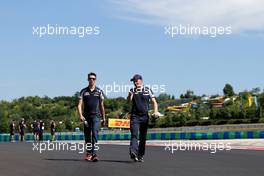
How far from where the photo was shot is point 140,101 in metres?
10.7

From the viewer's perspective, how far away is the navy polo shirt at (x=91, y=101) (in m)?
11.0

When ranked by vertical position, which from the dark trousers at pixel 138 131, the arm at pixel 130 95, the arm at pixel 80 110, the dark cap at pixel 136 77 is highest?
the dark cap at pixel 136 77

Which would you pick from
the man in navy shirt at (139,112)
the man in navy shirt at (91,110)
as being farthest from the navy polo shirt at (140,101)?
the man in navy shirt at (91,110)

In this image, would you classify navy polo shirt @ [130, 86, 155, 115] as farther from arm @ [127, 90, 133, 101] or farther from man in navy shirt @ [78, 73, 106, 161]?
man in navy shirt @ [78, 73, 106, 161]

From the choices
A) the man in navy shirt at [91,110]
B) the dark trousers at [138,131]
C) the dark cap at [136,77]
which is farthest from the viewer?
the man in navy shirt at [91,110]

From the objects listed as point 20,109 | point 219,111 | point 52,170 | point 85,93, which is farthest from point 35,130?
point 20,109

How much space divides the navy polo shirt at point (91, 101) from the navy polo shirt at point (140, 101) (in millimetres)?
749

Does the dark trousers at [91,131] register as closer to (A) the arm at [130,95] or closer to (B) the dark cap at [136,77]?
(A) the arm at [130,95]

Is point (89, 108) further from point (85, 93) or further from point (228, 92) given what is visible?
point (228, 92)

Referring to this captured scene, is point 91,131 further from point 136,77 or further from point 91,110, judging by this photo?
point 136,77

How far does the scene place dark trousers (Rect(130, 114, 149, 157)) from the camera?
10555 mm

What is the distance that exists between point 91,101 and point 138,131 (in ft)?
3.87

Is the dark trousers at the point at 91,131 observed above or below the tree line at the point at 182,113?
below

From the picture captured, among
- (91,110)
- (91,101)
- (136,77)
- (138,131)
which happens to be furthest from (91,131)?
(136,77)
